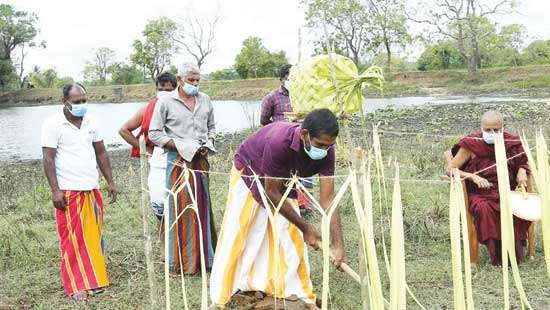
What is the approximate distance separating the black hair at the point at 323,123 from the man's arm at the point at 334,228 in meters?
0.43

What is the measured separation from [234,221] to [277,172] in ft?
1.71

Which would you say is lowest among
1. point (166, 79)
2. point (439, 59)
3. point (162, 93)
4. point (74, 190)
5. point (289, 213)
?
point (289, 213)

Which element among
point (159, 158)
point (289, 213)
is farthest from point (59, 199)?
point (289, 213)

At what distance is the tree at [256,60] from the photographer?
4256 centimetres

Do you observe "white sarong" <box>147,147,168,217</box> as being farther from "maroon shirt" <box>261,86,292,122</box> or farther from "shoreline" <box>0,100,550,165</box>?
"shoreline" <box>0,100,550,165</box>

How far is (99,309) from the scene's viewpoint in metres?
3.58

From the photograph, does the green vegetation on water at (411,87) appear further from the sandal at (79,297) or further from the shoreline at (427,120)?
the sandal at (79,297)

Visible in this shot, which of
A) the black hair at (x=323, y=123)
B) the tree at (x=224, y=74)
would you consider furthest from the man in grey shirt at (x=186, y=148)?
the tree at (x=224, y=74)

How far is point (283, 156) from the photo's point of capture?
116 inches

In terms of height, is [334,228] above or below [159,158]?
below

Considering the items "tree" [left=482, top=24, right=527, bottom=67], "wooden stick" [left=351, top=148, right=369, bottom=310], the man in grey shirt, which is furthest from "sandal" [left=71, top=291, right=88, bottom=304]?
"tree" [left=482, top=24, right=527, bottom=67]

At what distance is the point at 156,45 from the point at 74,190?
49.6 m

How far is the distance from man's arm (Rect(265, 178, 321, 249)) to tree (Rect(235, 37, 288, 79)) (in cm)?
3929

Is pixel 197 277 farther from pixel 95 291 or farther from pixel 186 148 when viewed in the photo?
pixel 186 148
